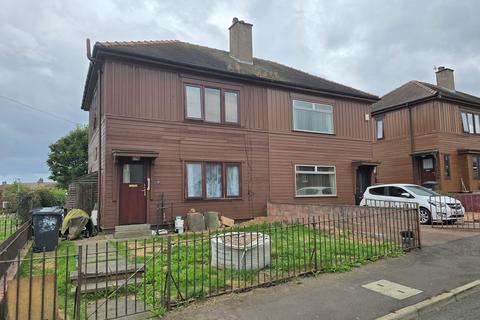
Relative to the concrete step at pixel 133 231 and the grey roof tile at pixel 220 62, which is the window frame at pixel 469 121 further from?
the concrete step at pixel 133 231

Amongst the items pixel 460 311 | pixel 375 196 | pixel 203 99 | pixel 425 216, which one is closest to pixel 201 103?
pixel 203 99

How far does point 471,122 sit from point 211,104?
2022 cm

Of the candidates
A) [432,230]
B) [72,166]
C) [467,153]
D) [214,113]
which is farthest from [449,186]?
[72,166]

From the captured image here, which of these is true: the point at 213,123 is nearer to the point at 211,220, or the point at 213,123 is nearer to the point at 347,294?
the point at 211,220

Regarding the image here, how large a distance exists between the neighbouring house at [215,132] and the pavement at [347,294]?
283 inches

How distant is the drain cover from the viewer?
17.8 feet

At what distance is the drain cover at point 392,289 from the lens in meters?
5.41

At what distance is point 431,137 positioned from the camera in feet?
72.0

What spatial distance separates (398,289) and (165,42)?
13.2m

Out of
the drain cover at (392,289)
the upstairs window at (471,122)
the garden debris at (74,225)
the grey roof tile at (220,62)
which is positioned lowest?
the drain cover at (392,289)

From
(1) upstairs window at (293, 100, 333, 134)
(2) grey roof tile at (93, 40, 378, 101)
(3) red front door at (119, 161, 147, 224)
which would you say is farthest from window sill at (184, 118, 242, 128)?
(1) upstairs window at (293, 100, 333, 134)

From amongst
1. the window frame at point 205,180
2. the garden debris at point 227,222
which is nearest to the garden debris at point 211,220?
the garden debris at point 227,222

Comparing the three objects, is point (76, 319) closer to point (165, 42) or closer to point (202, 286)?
point (202, 286)

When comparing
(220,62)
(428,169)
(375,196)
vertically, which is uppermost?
(220,62)
